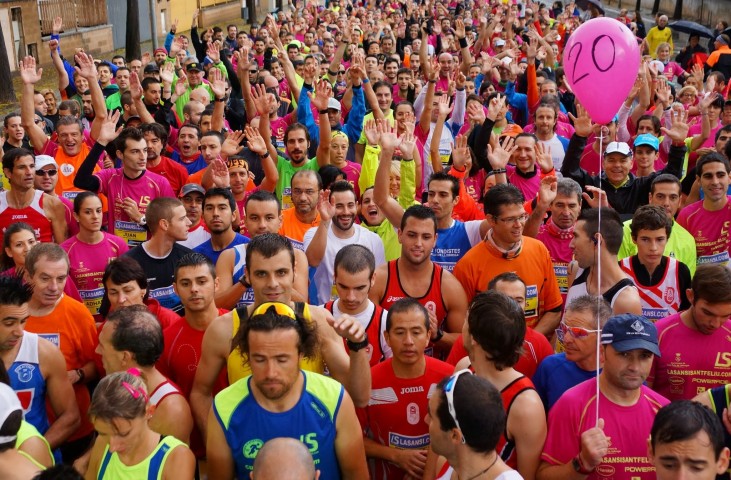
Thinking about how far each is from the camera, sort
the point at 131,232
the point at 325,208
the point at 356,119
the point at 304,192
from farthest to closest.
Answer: the point at 356,119, the point at 131,232, the point at 304,192, the point at 325,208

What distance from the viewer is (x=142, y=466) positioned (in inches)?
140

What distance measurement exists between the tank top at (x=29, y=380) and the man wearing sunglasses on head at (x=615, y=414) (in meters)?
2.85

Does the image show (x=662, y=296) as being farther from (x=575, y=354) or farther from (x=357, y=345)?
(x=357, y=345)

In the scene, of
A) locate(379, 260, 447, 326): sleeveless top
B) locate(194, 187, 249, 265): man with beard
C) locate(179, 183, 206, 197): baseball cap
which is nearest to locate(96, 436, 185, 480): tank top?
locate(379, 260, 447, 326): sleeveless top

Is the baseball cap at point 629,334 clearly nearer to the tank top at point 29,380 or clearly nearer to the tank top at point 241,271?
the tank top at point 241,271

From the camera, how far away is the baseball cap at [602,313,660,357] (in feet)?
12.7

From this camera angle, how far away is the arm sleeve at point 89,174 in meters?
7.82

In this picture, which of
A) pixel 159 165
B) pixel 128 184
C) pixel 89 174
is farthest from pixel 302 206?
pixel 159 165

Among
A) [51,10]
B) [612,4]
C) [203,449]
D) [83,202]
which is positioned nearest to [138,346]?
[203,449]

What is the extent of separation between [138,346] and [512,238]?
2.71 m

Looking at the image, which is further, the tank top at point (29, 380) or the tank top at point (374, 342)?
the tank top at point (374, 342)

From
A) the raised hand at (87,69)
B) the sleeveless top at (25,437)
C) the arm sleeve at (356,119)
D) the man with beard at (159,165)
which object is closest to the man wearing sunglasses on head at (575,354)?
the sleeveless top at (25,437)

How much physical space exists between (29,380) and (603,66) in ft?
14.6

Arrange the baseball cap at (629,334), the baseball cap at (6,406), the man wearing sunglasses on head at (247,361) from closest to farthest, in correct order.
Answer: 1. the baseball cap at (6,406)
2. the baseball cap at (629,334)
3. the man wearing sunglasses on head at (247,361)
